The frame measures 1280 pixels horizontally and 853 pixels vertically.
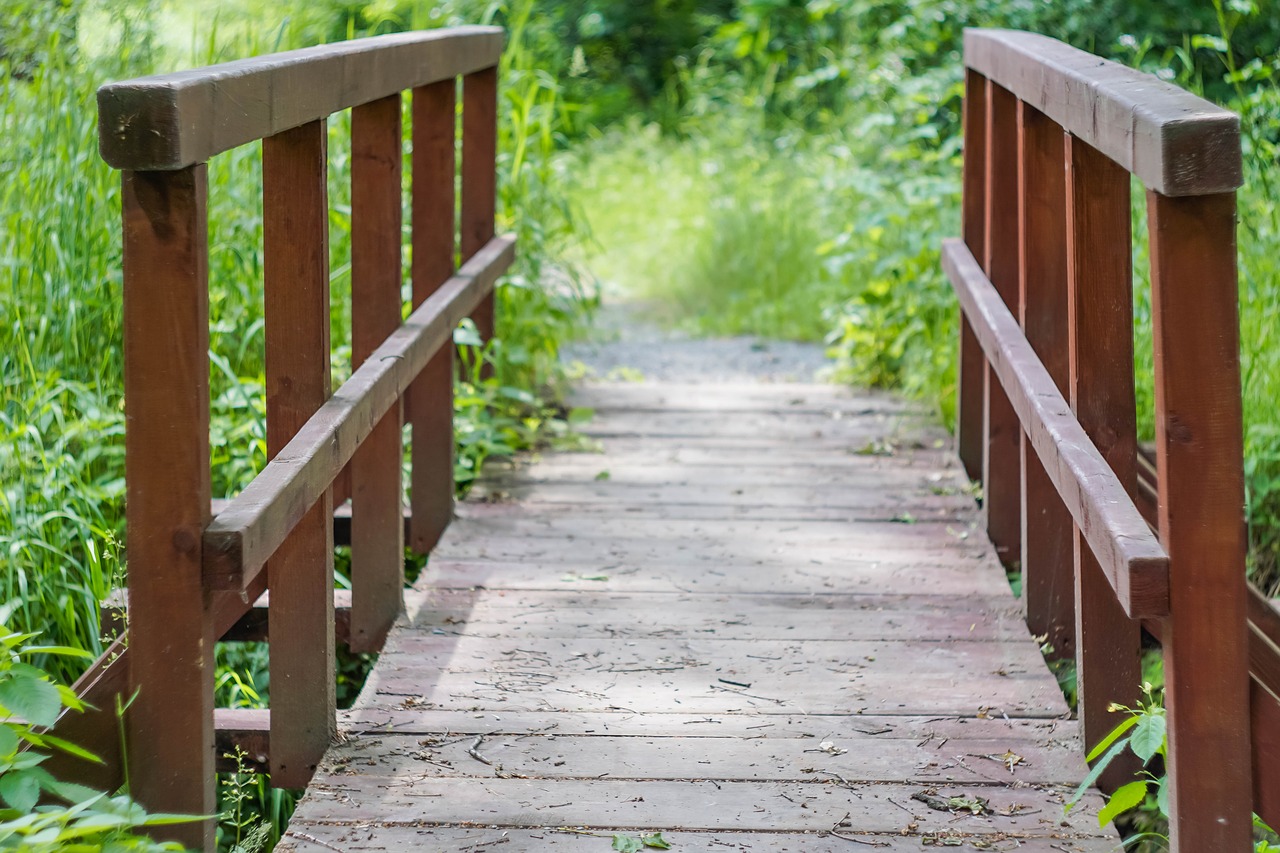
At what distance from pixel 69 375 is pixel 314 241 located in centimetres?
166

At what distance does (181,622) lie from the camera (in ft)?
6.43

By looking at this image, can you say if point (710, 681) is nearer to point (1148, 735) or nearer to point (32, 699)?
point (1148, 735)

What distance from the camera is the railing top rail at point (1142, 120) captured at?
1.68 meters

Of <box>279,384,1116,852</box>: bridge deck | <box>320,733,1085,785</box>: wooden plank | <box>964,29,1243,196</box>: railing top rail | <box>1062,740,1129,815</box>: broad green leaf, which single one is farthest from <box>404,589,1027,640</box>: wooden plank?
<box>964,29,1243,196</box>: railing top rail

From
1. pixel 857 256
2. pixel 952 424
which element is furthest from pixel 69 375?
pixel 857 256

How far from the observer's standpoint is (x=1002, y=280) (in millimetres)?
3773

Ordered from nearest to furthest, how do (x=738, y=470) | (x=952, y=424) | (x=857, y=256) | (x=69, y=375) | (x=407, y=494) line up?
(x=69, y=375), (x=407, y=494), (x=738, y=470), (x=952, y=424), (x=857, y=256)

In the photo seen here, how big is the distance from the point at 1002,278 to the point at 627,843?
6.93 feet

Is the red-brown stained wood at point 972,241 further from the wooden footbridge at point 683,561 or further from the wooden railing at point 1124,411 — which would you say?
the wooden railing at point 1124,411

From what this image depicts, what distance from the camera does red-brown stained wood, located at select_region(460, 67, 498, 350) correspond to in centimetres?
451

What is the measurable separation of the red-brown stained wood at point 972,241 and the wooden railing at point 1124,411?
0.47 m

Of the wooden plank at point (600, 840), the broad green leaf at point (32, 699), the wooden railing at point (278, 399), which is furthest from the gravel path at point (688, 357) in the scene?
the broad green leaf at point (32, 699)

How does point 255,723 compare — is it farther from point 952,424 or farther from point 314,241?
point 952,424

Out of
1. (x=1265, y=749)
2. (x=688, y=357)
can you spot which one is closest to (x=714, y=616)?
(x=1265, y=749)
